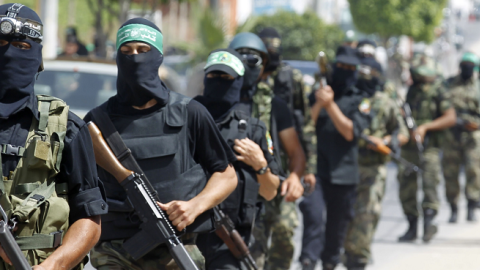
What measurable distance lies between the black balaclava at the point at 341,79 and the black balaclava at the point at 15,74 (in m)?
4.58

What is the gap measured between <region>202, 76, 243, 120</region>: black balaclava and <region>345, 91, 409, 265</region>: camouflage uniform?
2920mm

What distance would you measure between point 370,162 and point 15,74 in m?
5.30

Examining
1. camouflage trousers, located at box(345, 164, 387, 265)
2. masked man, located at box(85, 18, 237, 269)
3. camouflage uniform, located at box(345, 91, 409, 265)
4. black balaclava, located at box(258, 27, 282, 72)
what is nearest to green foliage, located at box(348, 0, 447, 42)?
camouflage uniform, located at box(345, 91, 409, 265)

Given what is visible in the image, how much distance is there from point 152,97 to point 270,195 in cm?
166

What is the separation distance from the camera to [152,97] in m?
3.53

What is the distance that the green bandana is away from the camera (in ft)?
14.5

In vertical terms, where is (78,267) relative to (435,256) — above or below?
above

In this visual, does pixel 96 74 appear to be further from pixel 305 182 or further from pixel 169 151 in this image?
pixel 169 151

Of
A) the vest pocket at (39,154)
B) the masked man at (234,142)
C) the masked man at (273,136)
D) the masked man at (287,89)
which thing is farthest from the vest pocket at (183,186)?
the masked man at (287,89)

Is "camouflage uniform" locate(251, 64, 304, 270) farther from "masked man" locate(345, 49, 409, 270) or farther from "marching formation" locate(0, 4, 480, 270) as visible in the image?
"masked man" locate(345, 49, 409, 270)

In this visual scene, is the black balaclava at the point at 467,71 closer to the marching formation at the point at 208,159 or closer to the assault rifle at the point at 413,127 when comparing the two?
the marching formation at the point at 208,159

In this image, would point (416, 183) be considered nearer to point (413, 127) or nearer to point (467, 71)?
point (413, 127)

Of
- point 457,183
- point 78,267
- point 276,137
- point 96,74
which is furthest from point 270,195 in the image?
point 457,183

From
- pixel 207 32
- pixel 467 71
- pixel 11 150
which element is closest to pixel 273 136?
pixel 11 150
